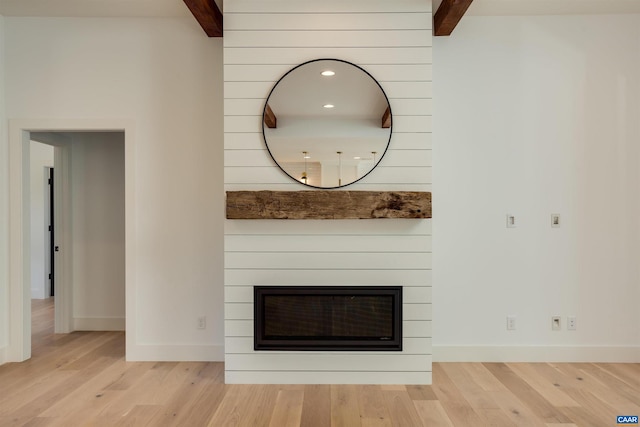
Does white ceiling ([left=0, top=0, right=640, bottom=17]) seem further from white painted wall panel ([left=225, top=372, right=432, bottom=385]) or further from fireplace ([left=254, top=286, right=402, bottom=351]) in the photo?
white painted wall panel ([left=225, top=372, right=432, bottom=385])

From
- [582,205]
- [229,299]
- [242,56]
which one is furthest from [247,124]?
[582,205]

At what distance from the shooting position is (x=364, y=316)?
9.74ft

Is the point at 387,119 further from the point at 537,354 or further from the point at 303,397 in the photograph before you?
the point at 537,354

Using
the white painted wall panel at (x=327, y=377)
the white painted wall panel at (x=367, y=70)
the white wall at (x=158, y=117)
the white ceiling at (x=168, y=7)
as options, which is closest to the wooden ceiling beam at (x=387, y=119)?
the white painted wall panel at (x=367, y=70)

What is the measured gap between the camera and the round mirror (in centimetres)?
297

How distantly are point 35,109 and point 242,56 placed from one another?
73.0 inches

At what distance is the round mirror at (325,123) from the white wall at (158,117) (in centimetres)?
72

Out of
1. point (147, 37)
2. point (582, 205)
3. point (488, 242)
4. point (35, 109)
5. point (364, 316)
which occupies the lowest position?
point (364, 316)

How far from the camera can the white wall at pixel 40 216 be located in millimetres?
5879

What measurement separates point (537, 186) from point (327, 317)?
6.56 ft

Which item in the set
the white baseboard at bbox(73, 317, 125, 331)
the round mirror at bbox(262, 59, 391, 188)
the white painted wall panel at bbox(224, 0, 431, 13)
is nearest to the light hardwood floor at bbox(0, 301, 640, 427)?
the white baseboard at bbox(73, 317, 125, 331)

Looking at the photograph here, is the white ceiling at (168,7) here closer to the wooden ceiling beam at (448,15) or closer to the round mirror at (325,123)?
the wooden ceiling beam at (448,15)

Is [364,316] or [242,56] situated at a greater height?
[242,56]

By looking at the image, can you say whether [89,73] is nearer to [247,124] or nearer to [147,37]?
[147,37]
